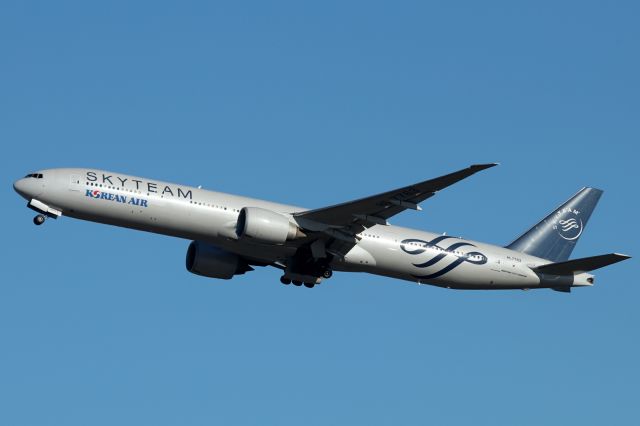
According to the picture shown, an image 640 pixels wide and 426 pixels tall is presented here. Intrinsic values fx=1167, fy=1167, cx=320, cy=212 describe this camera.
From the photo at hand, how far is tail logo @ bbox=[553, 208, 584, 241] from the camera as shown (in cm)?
6238

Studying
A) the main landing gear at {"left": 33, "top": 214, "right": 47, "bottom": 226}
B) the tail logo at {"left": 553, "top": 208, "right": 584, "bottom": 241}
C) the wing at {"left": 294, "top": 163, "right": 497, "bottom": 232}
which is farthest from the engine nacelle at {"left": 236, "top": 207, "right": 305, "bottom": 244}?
the tail logo at {"left": 553, "top": 208, "right": 584, "bottom": 241}

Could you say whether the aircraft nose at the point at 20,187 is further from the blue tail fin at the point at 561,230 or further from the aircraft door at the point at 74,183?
the blue tail fin at the point at 561,230

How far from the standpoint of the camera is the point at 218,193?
53938 millimetres

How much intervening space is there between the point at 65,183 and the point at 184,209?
537 cm

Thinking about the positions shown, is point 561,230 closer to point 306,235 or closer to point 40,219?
point 306,235

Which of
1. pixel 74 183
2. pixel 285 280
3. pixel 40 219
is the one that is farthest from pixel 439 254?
pixel 40 219

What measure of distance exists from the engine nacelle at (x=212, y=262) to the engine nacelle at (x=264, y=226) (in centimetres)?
605

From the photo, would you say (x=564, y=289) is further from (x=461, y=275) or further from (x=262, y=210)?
(x=262, y=210)

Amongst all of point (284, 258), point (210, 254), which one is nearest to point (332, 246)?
point (284, 258)

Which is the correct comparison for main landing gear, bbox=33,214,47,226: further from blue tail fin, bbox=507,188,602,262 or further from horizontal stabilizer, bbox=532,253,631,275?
horizontal stabilizer, bbox=532,253,631,275

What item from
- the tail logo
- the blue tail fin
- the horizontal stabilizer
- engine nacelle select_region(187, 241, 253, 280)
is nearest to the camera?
the horizontal stabilizer

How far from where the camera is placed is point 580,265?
57.0 metres

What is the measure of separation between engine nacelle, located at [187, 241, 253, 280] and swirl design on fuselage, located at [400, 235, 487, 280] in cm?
881

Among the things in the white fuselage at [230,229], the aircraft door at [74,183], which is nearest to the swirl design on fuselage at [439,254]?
the white fuselage at [230,229]
